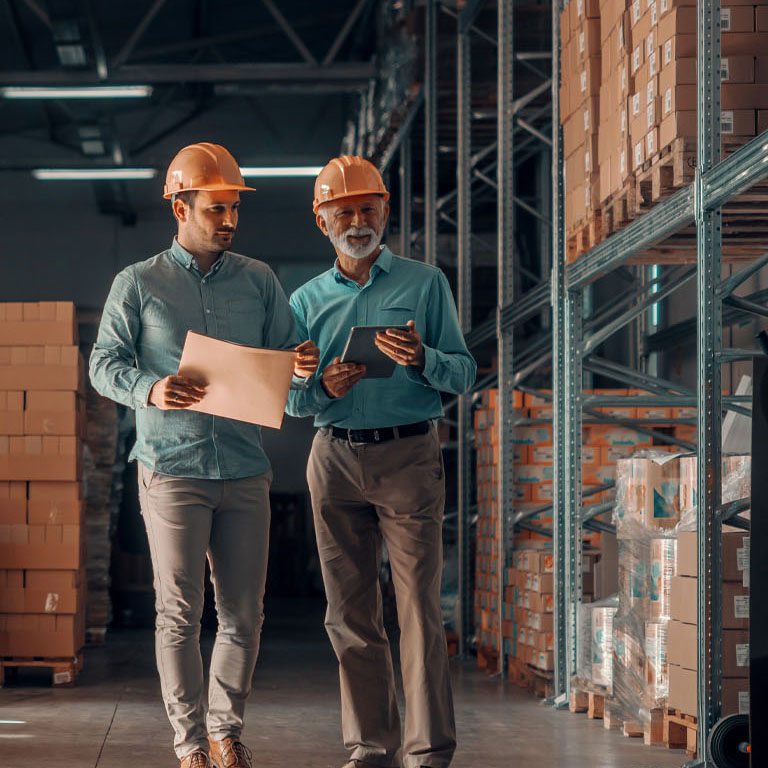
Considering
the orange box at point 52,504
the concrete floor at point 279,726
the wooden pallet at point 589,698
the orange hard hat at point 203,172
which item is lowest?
the concrete floor at point 279,726

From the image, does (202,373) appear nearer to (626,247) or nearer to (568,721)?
(626,247)

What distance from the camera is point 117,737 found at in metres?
6.27

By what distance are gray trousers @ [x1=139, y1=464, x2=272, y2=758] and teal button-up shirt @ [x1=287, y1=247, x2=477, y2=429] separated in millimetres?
433

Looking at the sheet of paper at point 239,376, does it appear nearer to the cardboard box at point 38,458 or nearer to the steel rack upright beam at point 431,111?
the cardboard box at point 38,458

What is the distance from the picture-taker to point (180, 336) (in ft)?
15.1

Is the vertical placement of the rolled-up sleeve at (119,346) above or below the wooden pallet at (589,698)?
above

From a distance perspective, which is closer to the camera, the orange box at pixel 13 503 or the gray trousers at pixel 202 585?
the gray trousers at pixel 202 585

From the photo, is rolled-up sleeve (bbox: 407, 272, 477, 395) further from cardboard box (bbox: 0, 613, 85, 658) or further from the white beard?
cardboard box (bbox: 0, 613, 85, 658)

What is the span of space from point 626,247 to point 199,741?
10.8ft

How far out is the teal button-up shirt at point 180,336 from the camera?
14.7 feet

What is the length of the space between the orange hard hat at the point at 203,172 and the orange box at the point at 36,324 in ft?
12.6

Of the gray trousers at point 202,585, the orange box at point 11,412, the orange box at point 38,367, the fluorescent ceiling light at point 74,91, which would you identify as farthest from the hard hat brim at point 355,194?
the fluorescent ceiling light at point 74,91

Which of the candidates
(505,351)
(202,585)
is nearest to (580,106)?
(505,351)

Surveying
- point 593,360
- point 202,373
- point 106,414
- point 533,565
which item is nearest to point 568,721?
point 533,565
